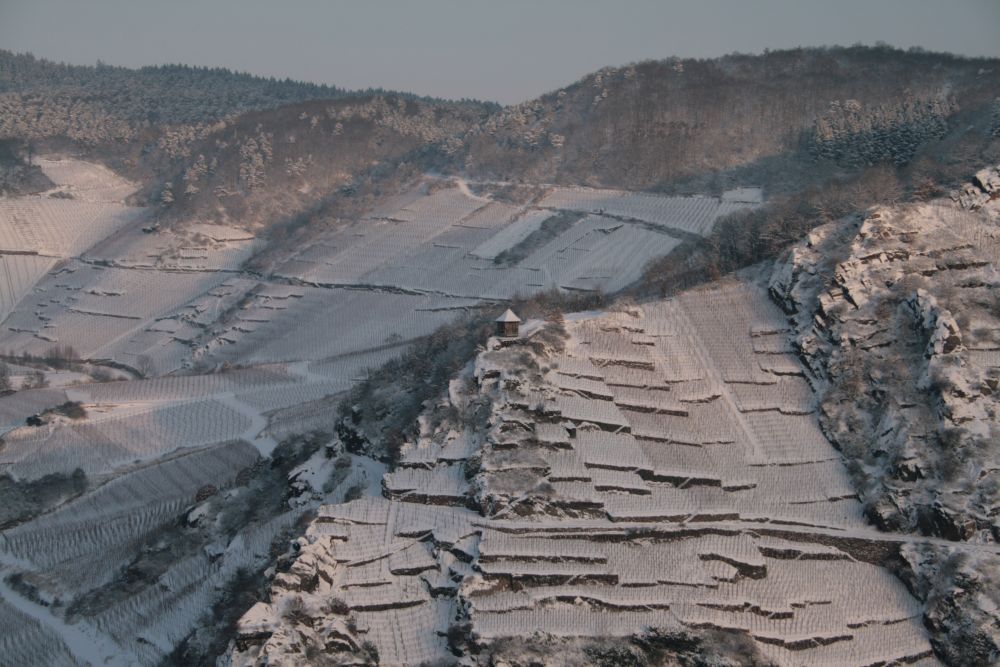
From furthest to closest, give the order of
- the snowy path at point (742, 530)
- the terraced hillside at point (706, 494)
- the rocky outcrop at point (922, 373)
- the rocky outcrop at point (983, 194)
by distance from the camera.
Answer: the rocky outcrop at point (983, 194) → the snowy path at point (742, 530) → the rocky outcrop at point (922, 373) → the terraced hillside at point (706, 494)

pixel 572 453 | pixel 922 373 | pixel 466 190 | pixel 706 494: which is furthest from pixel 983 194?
pixel 466 190

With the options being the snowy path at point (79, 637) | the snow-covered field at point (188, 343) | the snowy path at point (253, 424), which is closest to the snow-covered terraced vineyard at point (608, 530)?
the snow-covered field at point (188, 343)

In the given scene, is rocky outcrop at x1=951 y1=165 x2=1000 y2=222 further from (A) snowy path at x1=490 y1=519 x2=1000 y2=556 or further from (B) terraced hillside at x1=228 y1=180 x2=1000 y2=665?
(A) snowy path at x1=490 y1=519 x2=1000 y2=556

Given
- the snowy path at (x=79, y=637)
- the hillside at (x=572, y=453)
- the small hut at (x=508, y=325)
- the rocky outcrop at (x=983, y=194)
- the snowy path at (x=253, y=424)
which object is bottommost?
the snowy path at (x=79, y=637)

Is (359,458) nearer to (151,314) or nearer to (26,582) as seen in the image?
(26,582)

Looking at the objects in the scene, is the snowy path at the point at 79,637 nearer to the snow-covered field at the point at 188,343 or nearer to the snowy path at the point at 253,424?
the snow-covered field at the point at 188,343

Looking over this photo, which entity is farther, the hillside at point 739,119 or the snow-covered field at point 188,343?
the hillside at point 739,119

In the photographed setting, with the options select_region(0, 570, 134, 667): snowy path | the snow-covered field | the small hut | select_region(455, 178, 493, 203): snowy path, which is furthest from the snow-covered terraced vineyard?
select_region(455, 178, 493, 203): snowy path
